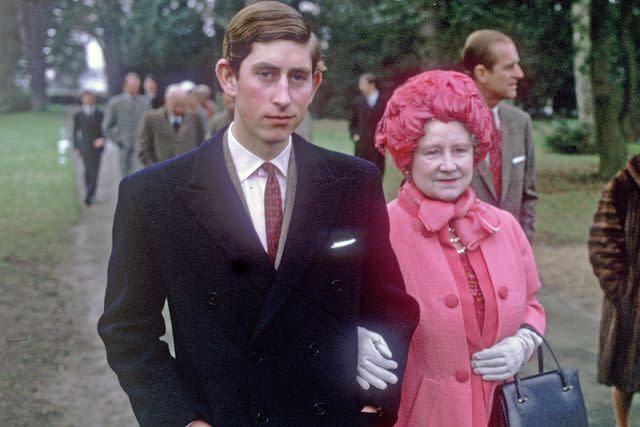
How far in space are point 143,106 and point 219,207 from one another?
1190 centimetres

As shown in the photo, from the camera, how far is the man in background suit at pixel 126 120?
1326 cm

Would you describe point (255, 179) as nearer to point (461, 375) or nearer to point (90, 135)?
point (461, 375)

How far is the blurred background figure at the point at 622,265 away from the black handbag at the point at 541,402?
138 cm

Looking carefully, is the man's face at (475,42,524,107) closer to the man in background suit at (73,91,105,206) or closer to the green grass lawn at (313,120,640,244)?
the green grass lawn at (313,120,640,244)

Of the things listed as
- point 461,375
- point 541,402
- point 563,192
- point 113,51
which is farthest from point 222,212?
point 113,51

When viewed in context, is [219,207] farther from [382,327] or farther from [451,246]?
[451,246]

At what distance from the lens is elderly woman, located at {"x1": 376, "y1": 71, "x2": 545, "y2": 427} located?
9.57ft

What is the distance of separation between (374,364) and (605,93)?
1732 cm

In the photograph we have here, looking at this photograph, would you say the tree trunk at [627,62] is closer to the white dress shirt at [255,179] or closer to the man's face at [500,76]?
the man's face at [500,76]

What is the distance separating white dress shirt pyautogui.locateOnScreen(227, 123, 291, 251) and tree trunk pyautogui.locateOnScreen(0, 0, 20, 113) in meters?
51.3

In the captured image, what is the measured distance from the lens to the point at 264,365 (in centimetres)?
228

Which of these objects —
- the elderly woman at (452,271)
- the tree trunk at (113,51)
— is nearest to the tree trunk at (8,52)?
the tree trunk at (113,51)

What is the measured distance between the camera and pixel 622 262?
167 inches

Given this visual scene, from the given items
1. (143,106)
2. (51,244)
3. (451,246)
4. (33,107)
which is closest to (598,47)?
(143,106)
